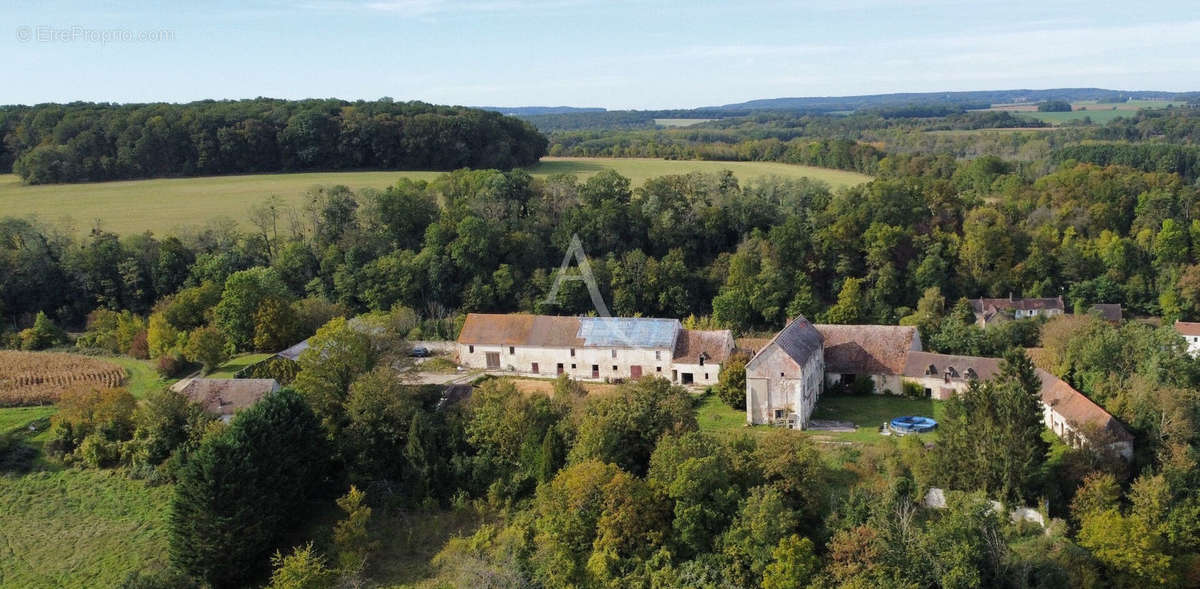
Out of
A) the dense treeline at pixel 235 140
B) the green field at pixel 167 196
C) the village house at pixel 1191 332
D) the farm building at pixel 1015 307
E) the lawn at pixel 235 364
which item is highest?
the dense treeline at pixel 235 140

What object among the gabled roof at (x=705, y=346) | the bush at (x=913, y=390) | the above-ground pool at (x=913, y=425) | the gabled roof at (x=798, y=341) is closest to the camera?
the above-ground pool at (x=913, y=425)

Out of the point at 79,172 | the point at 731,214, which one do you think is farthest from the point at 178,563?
the point at 79,172

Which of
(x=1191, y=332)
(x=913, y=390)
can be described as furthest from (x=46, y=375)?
(x=1191, y=332)

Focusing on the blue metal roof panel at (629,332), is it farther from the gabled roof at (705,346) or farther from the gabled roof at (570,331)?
the gabled roof at (705,346)

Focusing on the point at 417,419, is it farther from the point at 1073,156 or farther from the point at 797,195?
the point at 1073,156

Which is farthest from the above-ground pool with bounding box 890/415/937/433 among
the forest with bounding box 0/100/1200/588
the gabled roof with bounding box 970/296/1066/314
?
the gabled roof with bounding box 970/296/1066/314

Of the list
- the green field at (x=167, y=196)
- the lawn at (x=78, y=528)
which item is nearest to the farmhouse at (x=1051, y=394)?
the lawn at (x=78, y=528)
